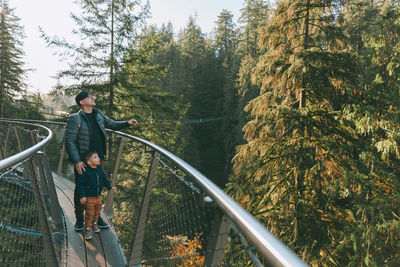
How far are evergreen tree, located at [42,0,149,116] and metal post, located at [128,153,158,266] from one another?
9.90 metres

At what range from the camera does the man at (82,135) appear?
3.34m

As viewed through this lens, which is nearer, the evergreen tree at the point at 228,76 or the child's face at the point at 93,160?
the child's face at the point at 93,160

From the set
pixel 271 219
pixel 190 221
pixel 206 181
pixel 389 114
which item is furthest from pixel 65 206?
pixel 389 114

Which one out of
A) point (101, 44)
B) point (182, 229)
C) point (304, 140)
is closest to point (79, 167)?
point (182, 229)

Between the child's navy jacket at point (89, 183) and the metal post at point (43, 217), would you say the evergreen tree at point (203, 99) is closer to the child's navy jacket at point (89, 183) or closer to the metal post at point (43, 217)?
the child's navy jacket at point (89, 183)

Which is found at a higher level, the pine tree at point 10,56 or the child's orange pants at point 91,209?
the pine tree at point 10,56

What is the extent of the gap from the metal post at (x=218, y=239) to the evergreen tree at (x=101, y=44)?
1171cm

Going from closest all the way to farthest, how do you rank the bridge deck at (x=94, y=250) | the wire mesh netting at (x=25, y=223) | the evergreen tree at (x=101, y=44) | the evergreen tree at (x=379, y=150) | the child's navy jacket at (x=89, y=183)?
the wire mesh netting at (x=25, y=223) < the bridge deck at (x=94, y=250) < the child's navy jacket at (x=89, y=183) < the evergreen tree at (x=379, y=150) < the evergreen tree at (x=101, y=44)

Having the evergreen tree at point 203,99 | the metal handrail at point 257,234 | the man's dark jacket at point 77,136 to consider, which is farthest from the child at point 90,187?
the evergreen tree at point 203,99

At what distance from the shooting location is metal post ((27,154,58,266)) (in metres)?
2.39

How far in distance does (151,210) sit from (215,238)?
2.10 m

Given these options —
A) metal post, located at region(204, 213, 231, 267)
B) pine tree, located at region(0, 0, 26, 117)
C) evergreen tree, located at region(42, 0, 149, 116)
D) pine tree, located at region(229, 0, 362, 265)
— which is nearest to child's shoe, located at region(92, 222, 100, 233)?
metal post, located at region(204, 213, 231, 267)

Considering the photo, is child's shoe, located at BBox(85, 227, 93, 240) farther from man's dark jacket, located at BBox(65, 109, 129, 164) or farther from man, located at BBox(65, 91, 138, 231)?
man's dark jacket, located at BBox(65, 109, 129, 164)

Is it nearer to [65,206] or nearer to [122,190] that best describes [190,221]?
[65,206]
